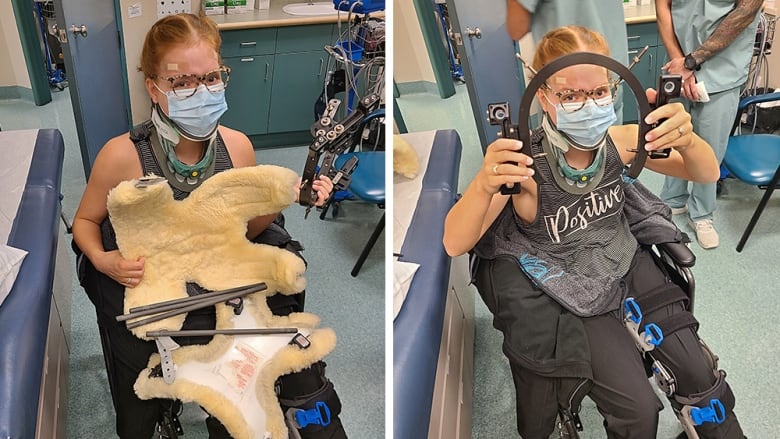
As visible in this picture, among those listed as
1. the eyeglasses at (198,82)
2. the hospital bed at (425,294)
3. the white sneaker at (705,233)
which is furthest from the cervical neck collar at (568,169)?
the eyeglasses at (198,82)

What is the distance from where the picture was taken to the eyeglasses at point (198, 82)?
3.12 ft

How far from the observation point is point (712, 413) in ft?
3.94

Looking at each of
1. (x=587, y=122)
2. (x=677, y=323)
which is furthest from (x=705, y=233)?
(x=587, y=122)

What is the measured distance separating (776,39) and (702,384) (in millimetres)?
585

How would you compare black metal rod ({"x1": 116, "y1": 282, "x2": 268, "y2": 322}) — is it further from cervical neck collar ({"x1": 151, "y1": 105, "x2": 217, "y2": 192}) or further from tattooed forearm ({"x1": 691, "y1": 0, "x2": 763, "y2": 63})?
tattooed forearm ({"x1": 691, "y1": 0, "x2": 763, "y2": 63})

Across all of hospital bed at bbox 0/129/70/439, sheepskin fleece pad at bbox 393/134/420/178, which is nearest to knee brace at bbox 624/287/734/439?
sheepskin fleece pad at bbox 393/134/420/178

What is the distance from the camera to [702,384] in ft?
3.98

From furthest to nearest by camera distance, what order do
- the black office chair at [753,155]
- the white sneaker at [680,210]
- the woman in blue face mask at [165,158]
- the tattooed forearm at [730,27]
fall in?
the white sneaker at [680,210], the black office chair at [753,155], the tattooed forearm at [730,27], the woman in blue face mask at [165,158]

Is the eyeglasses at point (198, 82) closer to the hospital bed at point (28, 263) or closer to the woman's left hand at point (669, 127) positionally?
the hospital bed at point (28, 263)

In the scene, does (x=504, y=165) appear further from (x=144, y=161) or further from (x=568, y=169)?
(x=144, y=161)

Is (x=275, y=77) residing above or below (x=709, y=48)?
below

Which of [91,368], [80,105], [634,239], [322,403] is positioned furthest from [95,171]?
[634,239]

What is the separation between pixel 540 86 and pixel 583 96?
65 mm

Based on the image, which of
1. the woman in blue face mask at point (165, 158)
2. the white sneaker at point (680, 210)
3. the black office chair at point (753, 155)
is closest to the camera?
the woman in blue face mask at point (165, 158)
